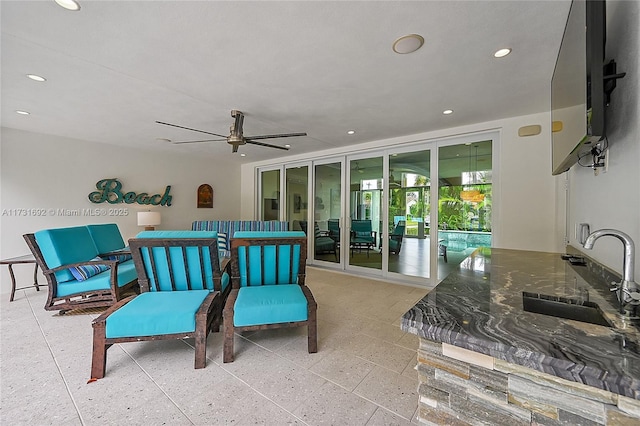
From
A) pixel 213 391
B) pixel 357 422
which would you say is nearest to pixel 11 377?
pixel 213 391

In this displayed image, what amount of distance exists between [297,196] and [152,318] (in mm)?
4583

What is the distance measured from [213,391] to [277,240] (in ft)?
4.17

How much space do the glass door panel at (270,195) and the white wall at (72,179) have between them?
1.56m

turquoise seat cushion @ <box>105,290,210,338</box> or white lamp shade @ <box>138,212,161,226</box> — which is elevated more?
white lamp shade @ <box>138,212,161,226</box>

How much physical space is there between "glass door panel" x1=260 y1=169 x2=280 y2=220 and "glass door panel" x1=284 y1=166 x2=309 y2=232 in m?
0.34

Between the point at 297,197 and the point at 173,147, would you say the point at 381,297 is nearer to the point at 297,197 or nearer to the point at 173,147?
the point at 297,197

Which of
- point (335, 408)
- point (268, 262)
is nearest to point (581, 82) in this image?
point (335, 408)

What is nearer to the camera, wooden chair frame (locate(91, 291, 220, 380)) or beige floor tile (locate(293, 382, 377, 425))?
beige floor tile (locate(293, 382, 377, 425))

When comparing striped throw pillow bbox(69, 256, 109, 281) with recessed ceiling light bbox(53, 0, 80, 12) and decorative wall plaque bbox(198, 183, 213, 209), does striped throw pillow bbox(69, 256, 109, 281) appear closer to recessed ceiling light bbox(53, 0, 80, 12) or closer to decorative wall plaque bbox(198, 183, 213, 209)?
recessed ceiling light bbox(53, 0, 80, 12)

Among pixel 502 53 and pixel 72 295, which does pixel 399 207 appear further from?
pixel 72 295

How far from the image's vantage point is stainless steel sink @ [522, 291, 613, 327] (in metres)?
1.06

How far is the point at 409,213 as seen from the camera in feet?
15.0

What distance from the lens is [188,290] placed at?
2.49 m

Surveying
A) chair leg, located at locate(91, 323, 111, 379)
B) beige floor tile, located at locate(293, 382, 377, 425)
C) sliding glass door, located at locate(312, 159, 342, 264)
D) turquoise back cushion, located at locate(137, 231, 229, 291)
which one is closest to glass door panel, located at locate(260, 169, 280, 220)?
sliding glass door, located at locate(312, 159, 342, 264)
